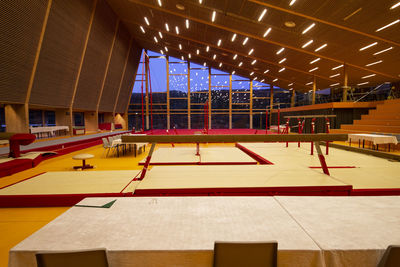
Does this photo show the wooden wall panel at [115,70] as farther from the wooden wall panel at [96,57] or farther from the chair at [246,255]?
the chair at [246,255]

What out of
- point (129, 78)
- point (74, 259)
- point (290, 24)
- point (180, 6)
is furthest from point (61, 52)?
point (290, 24)

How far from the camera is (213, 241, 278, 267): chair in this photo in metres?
0.76

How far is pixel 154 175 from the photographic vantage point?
226cm

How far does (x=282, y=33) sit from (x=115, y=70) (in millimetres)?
9907

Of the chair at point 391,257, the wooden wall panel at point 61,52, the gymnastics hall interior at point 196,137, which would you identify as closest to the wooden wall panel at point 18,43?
the gymnastics hall interior at point 196,137

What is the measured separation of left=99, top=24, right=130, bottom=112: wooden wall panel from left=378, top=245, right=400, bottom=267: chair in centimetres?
1295

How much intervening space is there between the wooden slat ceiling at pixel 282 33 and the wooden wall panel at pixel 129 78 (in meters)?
1.05

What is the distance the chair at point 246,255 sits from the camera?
30.0 inches

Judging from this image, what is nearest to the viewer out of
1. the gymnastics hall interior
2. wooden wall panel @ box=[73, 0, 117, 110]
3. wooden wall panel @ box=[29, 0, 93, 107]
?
the gymnastics hall interior

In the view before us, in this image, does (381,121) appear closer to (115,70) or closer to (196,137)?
(196,137)

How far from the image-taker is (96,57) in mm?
9648

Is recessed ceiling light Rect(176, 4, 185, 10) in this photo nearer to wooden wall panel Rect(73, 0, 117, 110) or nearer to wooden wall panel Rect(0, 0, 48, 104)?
wooden wall panel Rect(73, 0, 117, 110)

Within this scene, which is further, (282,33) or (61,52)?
(282,33)

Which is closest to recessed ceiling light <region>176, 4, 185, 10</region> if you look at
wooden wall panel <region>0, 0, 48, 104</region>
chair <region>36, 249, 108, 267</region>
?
wooden wall panel <region>0, 0, 48, 104</region>
